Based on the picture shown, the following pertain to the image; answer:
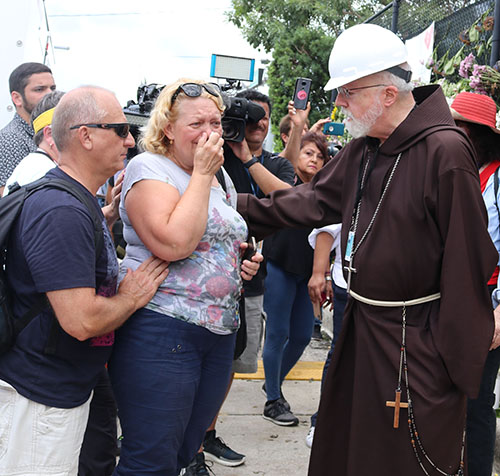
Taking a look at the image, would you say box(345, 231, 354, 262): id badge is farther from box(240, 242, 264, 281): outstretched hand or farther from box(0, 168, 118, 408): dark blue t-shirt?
box(0, 168, 118, 408): dark blue t-shirt

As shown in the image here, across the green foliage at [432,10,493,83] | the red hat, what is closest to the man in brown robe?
the red hat

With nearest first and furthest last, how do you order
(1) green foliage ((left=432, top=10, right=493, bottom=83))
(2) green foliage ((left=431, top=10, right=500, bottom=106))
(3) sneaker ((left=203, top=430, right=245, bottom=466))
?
(3) sneaker ((left=203, top=430, right=245, bottom=466)) → (2) green foliage ((left=431, top=10, right=500, bottom=106)) → (1) green foliage ((left=432, top=10, right=493, bottom=83))

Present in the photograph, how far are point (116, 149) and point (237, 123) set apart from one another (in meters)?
1.15

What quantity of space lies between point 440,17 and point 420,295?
17.1 feet

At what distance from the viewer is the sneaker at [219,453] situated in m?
3.64

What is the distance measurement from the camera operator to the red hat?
1.02 m

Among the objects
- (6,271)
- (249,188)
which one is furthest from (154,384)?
(249,188)

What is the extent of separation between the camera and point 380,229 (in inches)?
89.4

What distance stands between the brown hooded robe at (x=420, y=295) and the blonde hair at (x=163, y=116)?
2.58ft

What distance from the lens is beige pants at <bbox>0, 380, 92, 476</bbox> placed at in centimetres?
198

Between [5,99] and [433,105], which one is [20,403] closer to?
[433,105]

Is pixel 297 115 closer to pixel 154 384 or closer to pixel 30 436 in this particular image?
pixel 154 384

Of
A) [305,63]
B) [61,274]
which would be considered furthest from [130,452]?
[305,63]

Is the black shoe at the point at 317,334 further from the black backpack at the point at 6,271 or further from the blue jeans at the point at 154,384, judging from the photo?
the black backpack at the point at 6,271
